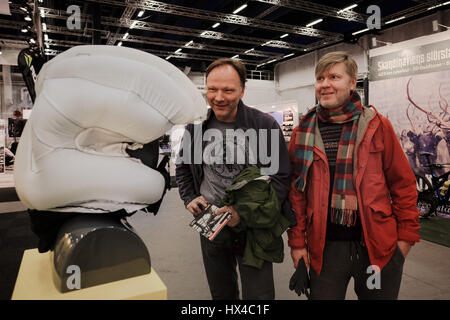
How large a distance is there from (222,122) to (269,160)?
0.30 metres

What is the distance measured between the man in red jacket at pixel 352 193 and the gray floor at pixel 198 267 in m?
1.15

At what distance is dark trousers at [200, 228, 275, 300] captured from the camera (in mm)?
1349

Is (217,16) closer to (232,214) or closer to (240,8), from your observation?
(240,8)

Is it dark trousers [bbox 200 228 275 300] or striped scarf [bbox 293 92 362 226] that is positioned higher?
striped scarf [bbox 293 92 362 226]

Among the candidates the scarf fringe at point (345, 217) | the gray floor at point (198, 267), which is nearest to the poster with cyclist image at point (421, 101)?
the gray floor at point (198, 267)

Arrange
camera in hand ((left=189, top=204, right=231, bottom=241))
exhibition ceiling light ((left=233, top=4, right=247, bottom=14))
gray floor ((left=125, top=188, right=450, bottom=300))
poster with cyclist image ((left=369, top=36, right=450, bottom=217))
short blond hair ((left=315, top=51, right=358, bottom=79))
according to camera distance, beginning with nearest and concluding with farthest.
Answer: camera in hand ((left=189, top=204, right=231, bottom=241)), short blond hair ((left=315, top=51, right=358, bottom=79)), gray floor ((left=125, top=188, right=450, bottom=300)), poster with cyclist image ((left=369, top=36, right=450, bottom=217)), exhibition ceiling light ((left=233, top=4, right=247, bottom=14))

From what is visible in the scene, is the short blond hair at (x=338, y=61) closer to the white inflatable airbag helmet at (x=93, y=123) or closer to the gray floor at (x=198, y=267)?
the white inflatable airbag helmet at (x=93, y=123)

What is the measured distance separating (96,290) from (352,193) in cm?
101

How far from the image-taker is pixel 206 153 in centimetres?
148

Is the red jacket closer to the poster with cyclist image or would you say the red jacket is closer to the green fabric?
the green fabric

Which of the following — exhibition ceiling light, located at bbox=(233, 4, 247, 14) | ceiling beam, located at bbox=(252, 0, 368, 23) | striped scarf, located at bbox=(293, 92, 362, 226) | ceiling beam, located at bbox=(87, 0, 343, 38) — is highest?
exhibition ceiling light, located at bbox=(233, 4, 247, 14)

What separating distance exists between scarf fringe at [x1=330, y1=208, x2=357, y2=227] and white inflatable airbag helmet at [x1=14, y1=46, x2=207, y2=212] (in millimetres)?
765

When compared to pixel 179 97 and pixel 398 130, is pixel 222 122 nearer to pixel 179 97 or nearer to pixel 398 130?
pixel 179 97

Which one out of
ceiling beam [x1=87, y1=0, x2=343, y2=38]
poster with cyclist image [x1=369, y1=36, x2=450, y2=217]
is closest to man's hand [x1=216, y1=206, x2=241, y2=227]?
poster with cyclist image [x1=369, y1=36, x2=450, y2=217]
